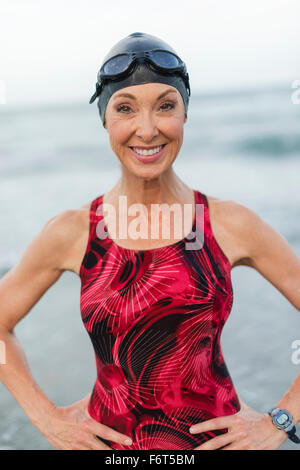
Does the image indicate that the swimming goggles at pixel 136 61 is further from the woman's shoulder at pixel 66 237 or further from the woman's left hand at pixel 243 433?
the woman's left hand at pixel 243 433

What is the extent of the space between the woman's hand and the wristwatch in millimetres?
737

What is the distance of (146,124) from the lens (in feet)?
7.74

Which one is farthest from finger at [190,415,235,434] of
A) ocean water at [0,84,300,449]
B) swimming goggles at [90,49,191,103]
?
ocean water at [0,84,300,449]

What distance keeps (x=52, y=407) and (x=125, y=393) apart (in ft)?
1.42

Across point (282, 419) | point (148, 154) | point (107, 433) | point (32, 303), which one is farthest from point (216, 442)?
point (148, 154)

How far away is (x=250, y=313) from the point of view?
7617 millimetres

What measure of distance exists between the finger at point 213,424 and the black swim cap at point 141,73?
151 cm

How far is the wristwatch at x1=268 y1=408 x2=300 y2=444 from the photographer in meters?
2.70

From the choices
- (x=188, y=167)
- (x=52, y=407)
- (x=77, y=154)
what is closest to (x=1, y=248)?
(x=52, y=407)

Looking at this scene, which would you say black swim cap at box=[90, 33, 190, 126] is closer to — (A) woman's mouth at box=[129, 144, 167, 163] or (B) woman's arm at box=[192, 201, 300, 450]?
(A) woman's mouth at box=[129, 144, 167, 163]

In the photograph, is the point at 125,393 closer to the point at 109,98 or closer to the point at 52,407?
the point at 52,407

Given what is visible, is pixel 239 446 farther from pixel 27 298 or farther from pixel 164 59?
pixel 164 59

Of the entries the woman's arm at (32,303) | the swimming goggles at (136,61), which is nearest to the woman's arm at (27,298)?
the woman's arm at (32,303)

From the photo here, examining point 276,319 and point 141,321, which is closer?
point 141,321
